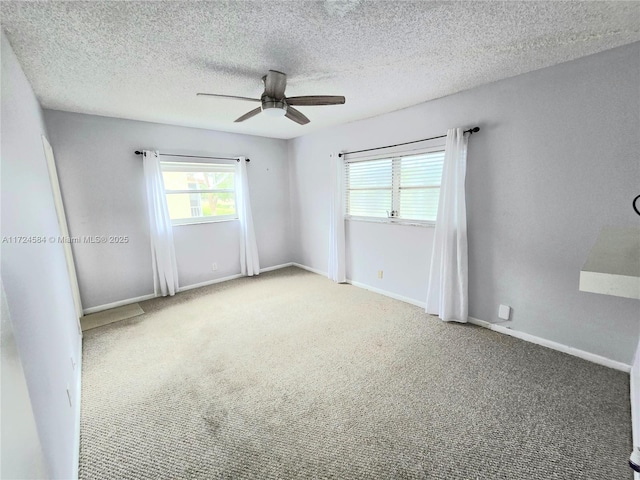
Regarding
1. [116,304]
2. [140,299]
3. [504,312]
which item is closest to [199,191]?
[140,299]

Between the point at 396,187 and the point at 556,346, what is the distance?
7.30ft

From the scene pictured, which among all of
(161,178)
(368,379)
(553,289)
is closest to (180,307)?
(161,178)

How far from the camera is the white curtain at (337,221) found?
4.01 metres

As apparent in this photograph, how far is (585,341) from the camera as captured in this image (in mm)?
2266

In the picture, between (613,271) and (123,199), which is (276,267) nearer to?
(123,199)

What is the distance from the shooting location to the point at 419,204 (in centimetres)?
326

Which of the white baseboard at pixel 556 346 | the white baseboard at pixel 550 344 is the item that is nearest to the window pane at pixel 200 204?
the white baseboard at pixel 550 344

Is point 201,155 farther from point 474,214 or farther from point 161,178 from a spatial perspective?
point 474,214

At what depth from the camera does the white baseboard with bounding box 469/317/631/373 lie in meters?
2.14

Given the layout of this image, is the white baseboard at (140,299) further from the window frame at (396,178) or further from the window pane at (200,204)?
the window frame at (396,178)

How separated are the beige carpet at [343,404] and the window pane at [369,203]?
1479 millimetres

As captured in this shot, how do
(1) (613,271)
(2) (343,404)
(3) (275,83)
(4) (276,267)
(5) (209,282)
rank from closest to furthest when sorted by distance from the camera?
1. (1) (613,271)
2. (2) (343,404)
3. (3) (275,83)
4. (5) (209,282)
5. (4) (276,267)

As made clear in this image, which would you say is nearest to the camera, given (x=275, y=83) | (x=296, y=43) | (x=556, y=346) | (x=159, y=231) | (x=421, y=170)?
(x=296, y=43)

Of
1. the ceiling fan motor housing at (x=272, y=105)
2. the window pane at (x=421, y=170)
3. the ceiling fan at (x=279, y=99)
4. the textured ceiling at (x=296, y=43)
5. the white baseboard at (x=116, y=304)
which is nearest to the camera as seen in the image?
the textured ceiling at (x=296, y=43)
